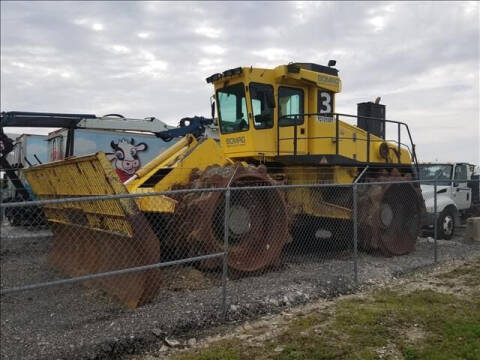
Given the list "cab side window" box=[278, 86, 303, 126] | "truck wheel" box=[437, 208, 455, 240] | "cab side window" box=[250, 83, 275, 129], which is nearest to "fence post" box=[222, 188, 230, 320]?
"cab side window" box=[250, 83, 275, 129]

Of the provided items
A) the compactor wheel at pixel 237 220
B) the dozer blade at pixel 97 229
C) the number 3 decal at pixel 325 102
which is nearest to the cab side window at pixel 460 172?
the number 3 decal at pixel 325 102

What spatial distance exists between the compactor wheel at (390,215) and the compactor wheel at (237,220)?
2451mm

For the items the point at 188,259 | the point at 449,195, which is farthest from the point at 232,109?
the point at 449,195

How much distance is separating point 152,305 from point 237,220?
2393mm

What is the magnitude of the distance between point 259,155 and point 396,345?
16.9ft

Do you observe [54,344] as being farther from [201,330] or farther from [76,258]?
[76,258]

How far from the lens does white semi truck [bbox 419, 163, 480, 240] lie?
12633mm

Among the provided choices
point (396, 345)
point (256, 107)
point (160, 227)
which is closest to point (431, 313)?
point (396, 345)

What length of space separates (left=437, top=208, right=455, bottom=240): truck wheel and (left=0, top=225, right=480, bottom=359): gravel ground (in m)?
3.33

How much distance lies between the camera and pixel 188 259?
5.54 meters

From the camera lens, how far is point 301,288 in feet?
22.7

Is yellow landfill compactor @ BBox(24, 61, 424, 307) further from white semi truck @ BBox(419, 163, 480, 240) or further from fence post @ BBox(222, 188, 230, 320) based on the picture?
white semi truck @ BBox(419, 163, 480, 240)

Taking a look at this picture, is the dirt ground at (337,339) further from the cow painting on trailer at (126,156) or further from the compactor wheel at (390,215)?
the cow painting on trailer at (126,156)

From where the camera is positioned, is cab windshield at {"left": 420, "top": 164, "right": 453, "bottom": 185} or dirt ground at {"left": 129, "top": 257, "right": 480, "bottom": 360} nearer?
dirt ground at {"left": 129, "top": 257, "right": 480, "bottom": 360}
